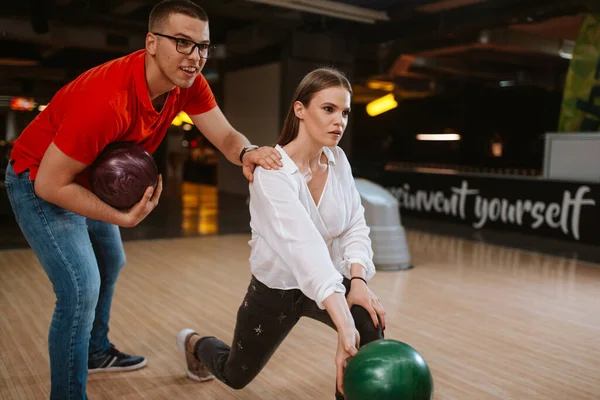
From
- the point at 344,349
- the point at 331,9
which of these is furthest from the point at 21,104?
the point at 344,349

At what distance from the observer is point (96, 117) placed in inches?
67.7

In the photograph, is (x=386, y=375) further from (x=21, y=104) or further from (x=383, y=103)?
(x=383, y=103)

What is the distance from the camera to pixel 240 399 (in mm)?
2441

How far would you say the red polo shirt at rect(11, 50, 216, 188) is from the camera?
1.71m

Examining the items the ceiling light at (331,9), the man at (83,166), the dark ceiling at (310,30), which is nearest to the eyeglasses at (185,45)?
the man at (83,166)

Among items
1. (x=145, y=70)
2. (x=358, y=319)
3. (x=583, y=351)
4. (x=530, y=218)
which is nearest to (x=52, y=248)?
(x=145, y=70)

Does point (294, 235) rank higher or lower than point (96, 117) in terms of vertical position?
lower

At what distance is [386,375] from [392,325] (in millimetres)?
2130

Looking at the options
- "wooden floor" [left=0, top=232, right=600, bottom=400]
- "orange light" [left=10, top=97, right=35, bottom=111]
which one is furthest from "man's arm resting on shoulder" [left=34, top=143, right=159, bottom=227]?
"orange light" [left=10, top=97, right=35, bottom=111]

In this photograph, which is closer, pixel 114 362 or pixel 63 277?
pixel 63 277

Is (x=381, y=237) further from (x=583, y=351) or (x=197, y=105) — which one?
(x=197, y=105)

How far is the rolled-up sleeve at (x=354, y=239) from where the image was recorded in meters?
1.95

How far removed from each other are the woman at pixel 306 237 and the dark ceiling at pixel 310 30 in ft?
18.4

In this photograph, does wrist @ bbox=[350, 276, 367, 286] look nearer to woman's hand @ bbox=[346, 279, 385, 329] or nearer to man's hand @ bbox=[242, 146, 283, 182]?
woman's hand @ bbox=[346, 279, 385, 329]
